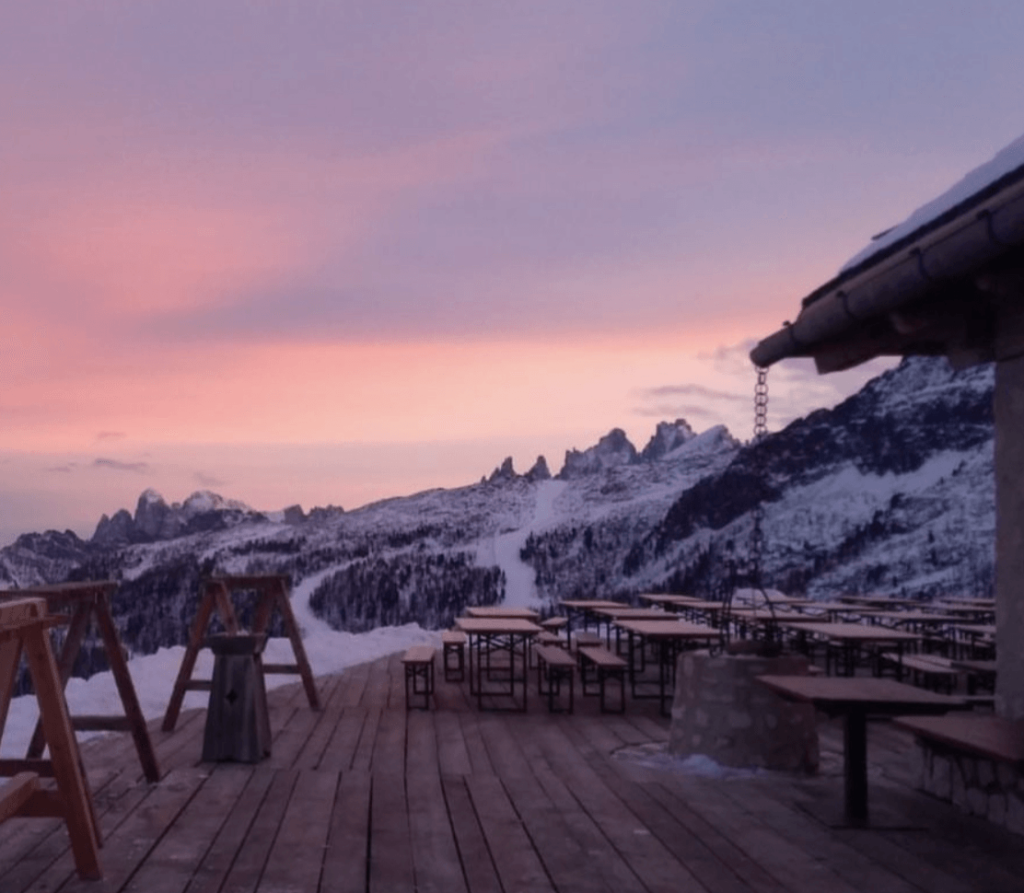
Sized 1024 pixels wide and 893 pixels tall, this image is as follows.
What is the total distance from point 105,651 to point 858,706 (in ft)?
12.5

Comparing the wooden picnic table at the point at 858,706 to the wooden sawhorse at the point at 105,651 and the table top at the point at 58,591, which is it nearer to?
the wooden sawhorse at the point at 105,651

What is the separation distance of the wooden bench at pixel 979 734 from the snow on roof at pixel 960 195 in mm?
2435

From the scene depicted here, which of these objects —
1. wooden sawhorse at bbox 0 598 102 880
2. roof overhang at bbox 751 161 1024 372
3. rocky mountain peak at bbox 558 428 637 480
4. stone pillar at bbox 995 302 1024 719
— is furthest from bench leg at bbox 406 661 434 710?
rocky mountain peak at bbox 558 428 637 480

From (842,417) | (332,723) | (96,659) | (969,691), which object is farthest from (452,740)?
(96,659)

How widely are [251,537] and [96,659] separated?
166 feet

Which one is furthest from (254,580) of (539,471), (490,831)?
(539,471)

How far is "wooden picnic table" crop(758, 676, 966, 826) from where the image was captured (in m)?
6.35

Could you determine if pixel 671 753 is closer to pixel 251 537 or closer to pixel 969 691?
pixel 969 691

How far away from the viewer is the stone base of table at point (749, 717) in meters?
8.16

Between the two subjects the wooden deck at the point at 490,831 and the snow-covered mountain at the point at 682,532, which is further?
the snow-covered mountain at the point at 682,532

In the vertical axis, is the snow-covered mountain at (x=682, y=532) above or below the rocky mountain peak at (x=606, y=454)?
below

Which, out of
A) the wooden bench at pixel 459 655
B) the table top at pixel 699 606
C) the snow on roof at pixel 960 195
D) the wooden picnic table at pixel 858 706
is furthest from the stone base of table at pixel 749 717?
the table top at pixel 699 606

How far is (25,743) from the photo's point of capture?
9578 millimetres

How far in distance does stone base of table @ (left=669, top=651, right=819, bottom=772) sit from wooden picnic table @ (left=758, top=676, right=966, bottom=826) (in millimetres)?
1198
